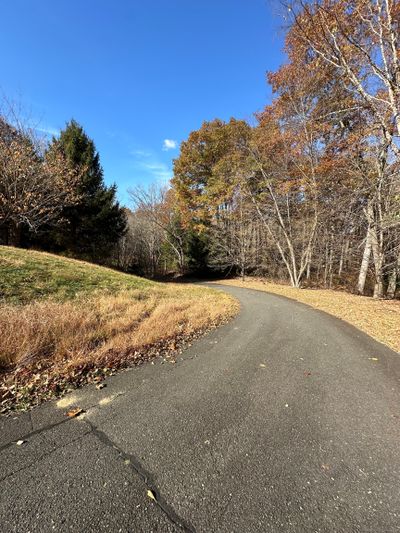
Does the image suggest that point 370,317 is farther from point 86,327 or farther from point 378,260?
point 86,327

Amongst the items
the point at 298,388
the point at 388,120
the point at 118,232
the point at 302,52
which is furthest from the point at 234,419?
the point at 118,232

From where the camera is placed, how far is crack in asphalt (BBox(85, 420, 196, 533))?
1.80 meters

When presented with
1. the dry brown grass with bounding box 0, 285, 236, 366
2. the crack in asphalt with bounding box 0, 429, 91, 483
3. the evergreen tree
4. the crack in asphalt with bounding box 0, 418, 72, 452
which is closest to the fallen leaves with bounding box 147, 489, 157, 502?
the crack in asphalt with bounding box 0, 429, 91, 483

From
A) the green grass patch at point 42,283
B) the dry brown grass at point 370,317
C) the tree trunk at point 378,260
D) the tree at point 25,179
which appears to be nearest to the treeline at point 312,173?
the tree trunk at point 378,260

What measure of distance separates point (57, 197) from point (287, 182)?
1460 cm

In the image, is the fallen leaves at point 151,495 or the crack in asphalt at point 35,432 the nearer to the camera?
the fallen leaves at point 151,495

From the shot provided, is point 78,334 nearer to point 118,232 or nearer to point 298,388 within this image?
point 298,388

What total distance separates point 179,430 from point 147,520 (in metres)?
0.95

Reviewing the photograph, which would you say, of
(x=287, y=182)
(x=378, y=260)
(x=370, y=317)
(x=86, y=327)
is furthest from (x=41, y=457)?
(x=287, y=182)

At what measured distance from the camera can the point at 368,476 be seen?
2.25 m

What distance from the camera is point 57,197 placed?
16.6 meters

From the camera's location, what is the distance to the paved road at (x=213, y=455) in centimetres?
186

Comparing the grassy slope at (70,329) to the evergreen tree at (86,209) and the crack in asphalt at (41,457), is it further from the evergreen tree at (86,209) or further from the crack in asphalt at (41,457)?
the evergreen tree at (86,209)

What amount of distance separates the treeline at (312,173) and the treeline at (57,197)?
290 inches
